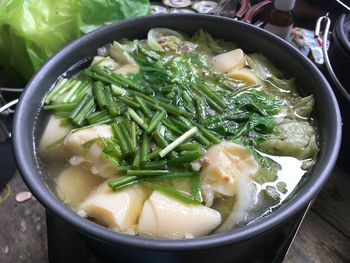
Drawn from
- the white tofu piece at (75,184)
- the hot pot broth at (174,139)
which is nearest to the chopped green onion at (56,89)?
the hot pot broth at (174,139)

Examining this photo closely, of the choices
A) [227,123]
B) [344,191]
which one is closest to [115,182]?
[227,123]

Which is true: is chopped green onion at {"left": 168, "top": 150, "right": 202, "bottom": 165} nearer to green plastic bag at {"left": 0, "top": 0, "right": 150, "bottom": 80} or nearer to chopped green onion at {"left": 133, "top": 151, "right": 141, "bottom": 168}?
chopped green onion at {"left": 133, "top": 151, "right": 141, "bottom": 168}

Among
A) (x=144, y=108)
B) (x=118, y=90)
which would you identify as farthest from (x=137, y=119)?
(x=118, y=90)

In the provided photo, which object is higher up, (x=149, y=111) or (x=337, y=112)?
(x=337, y=112)

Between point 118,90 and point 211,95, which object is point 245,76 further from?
point 118,90

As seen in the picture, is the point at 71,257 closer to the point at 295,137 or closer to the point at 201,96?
the point at 201,96
